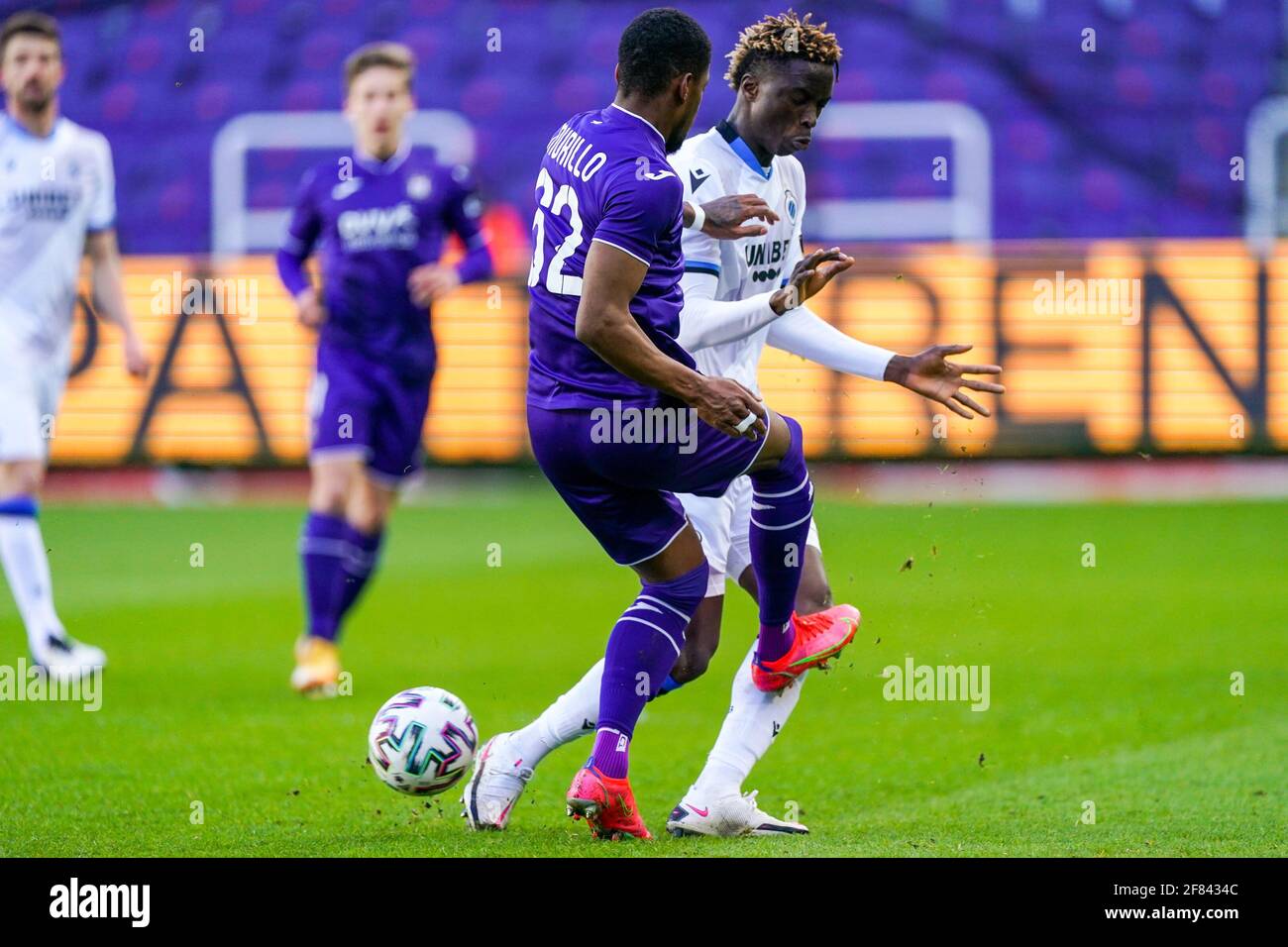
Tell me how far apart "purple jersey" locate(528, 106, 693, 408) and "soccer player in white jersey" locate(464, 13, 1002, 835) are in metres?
0.28

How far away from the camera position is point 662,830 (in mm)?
4547

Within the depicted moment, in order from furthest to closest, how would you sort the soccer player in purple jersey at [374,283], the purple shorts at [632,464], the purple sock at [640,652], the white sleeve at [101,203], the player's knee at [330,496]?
the white sleeve at [101,203]
the soccer player in purple jersey at [374,283]
the player's knee at [330,496]
the purple sock at [640,652]
the purple shorts at [632,464]

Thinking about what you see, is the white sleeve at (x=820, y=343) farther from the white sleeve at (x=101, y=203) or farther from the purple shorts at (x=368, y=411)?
the white sleeve at (x=101, y=203)

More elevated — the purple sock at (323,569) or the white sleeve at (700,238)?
the white sleeve at (700,238)

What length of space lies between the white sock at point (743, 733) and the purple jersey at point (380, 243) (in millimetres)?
3856

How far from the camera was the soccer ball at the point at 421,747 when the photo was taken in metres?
4.50

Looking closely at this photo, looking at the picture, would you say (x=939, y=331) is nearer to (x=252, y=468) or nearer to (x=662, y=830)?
(x=252, y=468)

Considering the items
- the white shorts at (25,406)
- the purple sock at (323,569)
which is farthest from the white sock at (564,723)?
the white shorts at (25,406)

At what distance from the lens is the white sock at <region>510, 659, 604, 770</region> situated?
461cm

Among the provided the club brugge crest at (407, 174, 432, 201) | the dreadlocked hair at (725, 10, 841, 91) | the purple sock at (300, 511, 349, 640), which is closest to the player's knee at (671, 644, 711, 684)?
the dreadlocked hair at (725, 10, 841, 91)

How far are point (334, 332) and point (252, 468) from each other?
584cm

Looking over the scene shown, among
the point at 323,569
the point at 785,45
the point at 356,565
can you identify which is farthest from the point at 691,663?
the point at 356,565

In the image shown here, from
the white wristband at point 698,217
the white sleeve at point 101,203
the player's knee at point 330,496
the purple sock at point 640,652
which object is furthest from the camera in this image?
the white sleeve at point 101,203

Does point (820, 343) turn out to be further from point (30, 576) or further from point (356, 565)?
point (30, 576)
